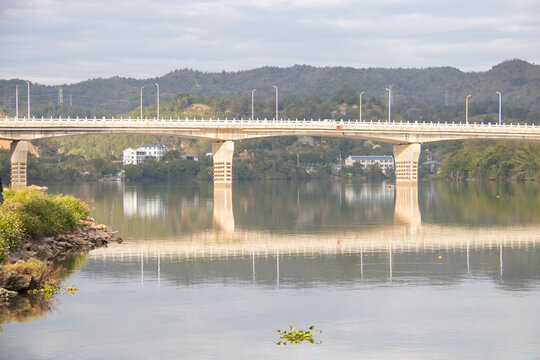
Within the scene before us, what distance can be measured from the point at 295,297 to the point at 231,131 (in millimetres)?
87833

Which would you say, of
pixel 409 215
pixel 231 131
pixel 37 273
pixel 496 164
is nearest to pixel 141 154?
pixel 231 131

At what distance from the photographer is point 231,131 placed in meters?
112

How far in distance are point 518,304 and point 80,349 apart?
40.4 ft

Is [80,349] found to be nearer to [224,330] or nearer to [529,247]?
[224,330]

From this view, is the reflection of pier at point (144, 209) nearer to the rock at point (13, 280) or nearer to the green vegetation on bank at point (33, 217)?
the green vegetation on bank at point (33, 217)

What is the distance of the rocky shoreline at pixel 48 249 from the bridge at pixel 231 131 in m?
62.0

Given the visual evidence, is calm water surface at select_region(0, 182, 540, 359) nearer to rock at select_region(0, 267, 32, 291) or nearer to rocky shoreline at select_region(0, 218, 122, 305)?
rocky shoreline at select_region(0, 218, 122, 305)

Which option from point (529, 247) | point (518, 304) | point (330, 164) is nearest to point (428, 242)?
point (529, 247)

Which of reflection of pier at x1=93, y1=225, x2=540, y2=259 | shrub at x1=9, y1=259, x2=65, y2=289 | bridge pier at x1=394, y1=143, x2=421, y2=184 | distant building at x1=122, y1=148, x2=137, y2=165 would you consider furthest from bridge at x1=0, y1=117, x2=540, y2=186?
shrub at x1=9, y1=259, x2=65, y2=289

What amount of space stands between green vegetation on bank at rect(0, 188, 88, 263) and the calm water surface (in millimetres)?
2436

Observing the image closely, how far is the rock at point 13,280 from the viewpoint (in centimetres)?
2428

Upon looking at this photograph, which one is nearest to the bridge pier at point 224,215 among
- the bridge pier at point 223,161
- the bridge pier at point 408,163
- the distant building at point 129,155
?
the bridge pier at point 223,161

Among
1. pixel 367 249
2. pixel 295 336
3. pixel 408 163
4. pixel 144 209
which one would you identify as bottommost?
pixel 295 336

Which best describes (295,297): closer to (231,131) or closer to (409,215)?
(409,215)
